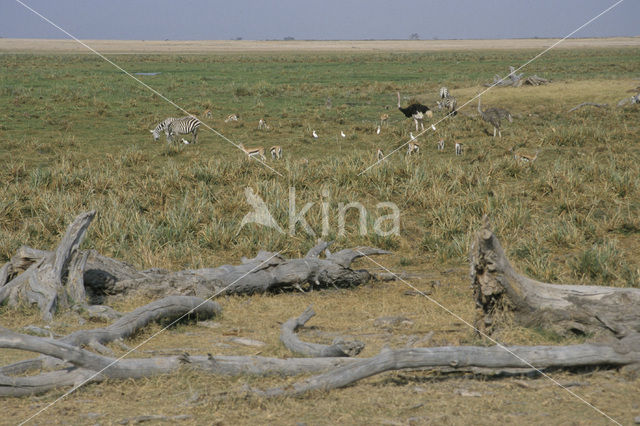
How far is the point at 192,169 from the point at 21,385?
8572 mm

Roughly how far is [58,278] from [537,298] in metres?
4.57

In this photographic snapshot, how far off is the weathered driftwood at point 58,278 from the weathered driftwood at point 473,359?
3.07 metres

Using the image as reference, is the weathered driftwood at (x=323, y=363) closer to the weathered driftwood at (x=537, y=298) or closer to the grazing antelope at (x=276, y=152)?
the weathered driftwood at (x=537, y=298)

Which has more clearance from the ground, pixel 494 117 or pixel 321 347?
pixel 494 117

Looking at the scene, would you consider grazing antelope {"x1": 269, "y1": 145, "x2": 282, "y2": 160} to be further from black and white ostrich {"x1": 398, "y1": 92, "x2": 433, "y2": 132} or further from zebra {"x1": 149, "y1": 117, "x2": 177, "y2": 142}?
black and white ostrich {"x1": 398, "y1": 92, "x2": 433, "y2": 132}

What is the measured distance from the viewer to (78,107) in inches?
874

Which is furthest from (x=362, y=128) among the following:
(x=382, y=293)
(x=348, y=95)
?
(x=382, y=293)

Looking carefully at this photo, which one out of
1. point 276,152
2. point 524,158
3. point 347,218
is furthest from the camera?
point 276,152

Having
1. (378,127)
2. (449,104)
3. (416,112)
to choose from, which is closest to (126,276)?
(378,127)

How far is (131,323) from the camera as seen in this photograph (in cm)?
584

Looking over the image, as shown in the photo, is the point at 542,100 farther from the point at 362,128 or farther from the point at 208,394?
the point at 208,394

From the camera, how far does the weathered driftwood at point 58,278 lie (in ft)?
21.9

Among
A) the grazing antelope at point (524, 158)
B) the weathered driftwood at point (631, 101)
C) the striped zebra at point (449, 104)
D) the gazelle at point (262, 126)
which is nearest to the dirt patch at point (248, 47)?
the striped zebra at point (449, 104)

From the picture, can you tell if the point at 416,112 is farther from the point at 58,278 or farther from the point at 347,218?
the point at 58,278
